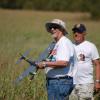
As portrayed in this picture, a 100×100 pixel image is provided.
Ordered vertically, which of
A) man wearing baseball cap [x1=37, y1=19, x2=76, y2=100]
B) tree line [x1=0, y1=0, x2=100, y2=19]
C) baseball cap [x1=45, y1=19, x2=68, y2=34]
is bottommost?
man wearing baseball cap [x1=37, y1=19, x2=76, y2=100]

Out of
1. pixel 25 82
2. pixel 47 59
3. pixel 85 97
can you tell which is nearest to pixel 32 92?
pixel 25 82

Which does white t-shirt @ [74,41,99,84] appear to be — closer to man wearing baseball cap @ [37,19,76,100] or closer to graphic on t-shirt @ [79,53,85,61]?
graphic on t-shirt @ [79,53,85,61]

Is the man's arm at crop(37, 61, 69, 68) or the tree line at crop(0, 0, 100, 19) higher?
the tree line at crop(0, 0, 100, 19)

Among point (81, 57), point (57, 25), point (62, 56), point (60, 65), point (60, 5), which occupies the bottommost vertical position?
point (60, 65)

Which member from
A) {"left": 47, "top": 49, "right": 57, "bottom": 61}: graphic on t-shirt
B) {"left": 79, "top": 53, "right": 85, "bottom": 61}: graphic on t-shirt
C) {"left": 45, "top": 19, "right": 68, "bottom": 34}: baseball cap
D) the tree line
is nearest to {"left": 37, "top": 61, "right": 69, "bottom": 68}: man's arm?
{"left": 47, "top": 49, "right": 57, "bottom": 61}: graphic on t-shirt

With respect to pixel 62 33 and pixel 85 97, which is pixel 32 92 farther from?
pixel 62 33

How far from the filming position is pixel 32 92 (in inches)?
367

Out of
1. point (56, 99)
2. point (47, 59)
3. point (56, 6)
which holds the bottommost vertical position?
point (56, 99)

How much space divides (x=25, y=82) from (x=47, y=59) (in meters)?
1.54

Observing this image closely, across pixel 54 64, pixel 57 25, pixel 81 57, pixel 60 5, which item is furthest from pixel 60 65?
pixel 60 5

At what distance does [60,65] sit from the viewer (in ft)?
25.5

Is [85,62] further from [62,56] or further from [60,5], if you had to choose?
[60,5]

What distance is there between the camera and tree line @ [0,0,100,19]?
57.8 meters

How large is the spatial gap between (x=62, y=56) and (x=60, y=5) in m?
64.7
